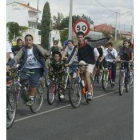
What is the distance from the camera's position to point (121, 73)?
1408cm

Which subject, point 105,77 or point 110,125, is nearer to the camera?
point 110,125

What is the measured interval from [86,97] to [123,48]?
148 inches

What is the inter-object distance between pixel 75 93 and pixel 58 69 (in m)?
0.93

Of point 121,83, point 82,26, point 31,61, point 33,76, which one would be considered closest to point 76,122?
point 33,76

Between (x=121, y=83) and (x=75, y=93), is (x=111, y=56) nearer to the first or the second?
(x=121, y=83)

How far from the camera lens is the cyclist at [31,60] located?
948cm

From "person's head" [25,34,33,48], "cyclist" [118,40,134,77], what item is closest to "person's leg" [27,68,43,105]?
"person's head" [25,34,33,48]

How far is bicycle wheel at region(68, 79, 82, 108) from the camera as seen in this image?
1073 cm

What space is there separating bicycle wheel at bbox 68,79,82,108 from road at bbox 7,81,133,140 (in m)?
0.15

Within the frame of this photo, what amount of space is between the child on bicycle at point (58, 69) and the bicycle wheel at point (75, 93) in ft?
1.61

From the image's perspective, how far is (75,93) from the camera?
1098 centimetres
